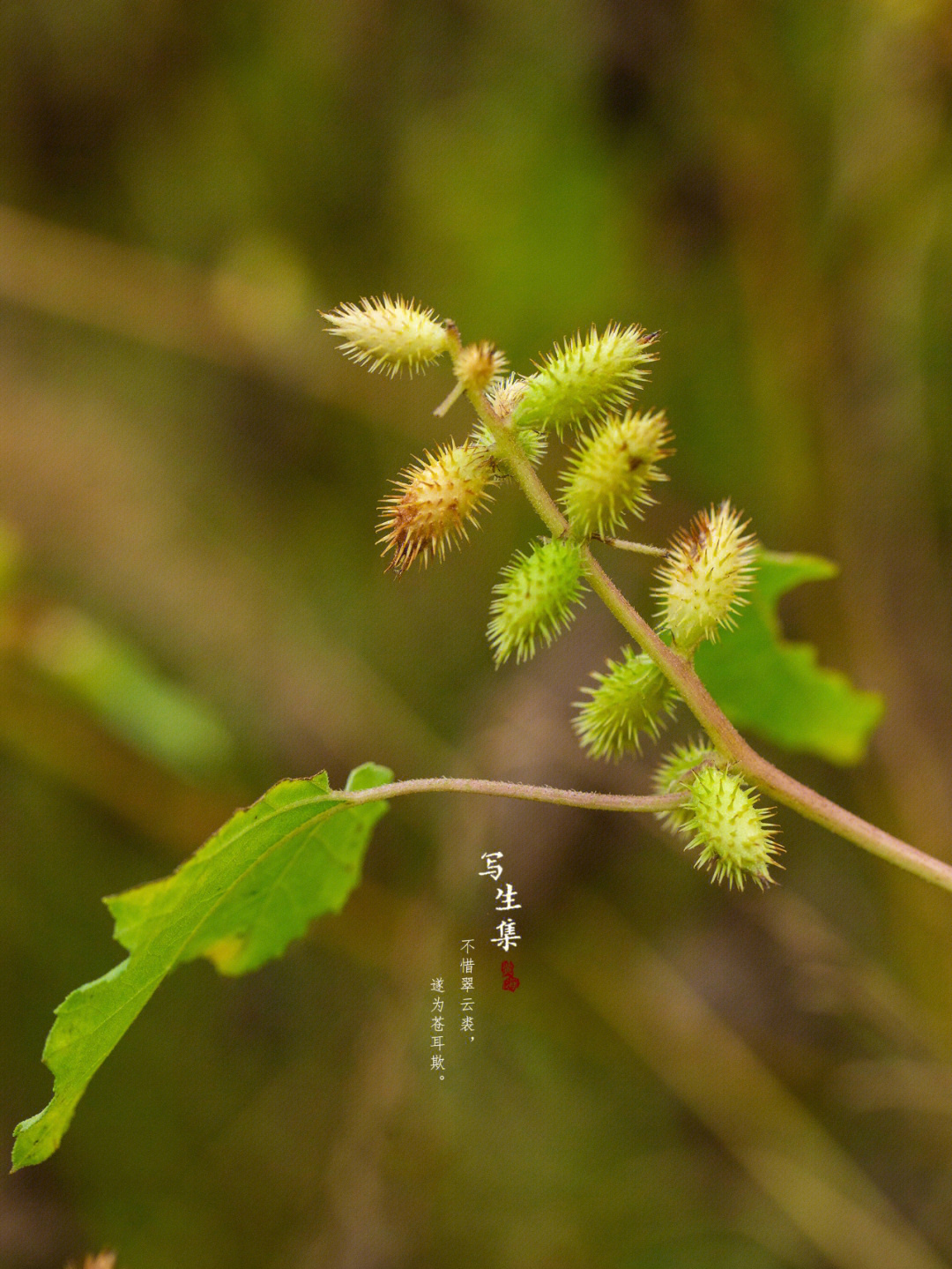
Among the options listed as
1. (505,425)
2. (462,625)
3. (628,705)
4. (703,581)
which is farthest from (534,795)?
(462,625)

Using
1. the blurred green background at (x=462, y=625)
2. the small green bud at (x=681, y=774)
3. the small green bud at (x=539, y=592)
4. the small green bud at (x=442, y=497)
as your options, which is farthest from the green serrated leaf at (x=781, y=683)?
the blurred green background at (x=462, y=625)

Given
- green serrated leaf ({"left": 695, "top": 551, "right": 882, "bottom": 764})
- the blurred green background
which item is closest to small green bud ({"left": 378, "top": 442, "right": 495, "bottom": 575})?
green serrated leaf ({"left": 695, "top": 551, "right": 882, "bottom": 764})

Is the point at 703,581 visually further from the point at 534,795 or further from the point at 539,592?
the point at 534,795

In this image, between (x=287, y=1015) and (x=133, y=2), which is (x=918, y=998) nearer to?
(x=287, y=1015)

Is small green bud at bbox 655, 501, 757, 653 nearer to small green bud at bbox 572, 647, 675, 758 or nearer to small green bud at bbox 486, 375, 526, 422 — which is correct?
small green bud at bbox 572, 647, 675, 758

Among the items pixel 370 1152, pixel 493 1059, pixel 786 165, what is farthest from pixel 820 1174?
pixel 786 165
